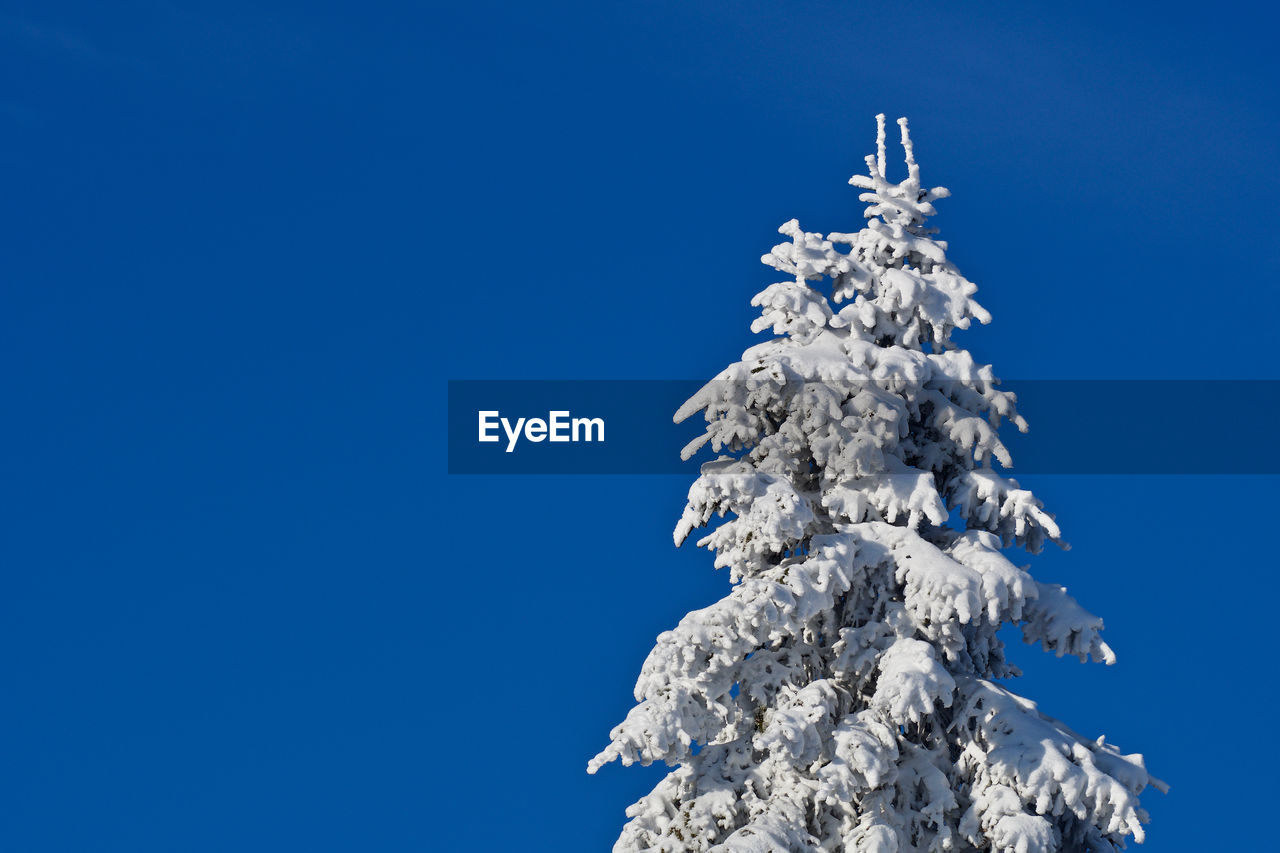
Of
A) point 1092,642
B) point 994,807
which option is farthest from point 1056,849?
point 1092,642

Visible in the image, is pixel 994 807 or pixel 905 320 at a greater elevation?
pixel 905 320

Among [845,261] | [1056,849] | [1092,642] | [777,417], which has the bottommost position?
[1056,849]

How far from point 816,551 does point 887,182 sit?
5.84m

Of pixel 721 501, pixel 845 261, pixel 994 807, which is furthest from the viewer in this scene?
pixel 845 261

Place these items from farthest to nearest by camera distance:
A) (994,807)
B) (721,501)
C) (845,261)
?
(845,261)
(721,501)
(994,807)

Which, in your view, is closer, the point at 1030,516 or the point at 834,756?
the point at 834,756

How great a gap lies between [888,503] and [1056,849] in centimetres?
481

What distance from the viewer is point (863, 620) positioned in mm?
23094

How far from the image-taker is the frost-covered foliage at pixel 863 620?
21.3 m

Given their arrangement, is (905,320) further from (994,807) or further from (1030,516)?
(994,807)

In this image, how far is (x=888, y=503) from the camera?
2292 cm

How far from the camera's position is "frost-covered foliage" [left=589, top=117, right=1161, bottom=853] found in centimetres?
2133

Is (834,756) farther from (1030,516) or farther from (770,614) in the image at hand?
(1030,516)

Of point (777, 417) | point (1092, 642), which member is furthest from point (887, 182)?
point (1092, 642)
